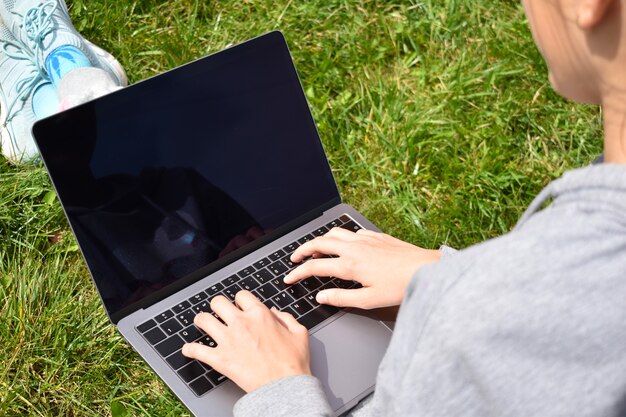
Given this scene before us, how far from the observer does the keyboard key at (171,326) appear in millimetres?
1474

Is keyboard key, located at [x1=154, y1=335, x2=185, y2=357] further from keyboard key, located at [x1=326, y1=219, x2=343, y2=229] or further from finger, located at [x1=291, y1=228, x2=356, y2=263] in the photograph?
keyboard key, located at [x1=326, y1=219, x2=343, y2=229]

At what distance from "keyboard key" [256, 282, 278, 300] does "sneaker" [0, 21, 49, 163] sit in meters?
1.06

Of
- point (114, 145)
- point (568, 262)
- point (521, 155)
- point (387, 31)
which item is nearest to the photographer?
point (568, 262)

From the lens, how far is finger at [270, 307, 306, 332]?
142 cm

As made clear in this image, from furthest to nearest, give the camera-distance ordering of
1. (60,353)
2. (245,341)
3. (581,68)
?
1. (60,353)
2. (245,341)
3. (581,68)

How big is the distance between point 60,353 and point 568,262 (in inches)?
55.2

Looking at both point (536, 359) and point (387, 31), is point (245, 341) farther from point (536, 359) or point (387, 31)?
point (387, 31)

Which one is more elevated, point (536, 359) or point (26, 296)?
point (536, 359)

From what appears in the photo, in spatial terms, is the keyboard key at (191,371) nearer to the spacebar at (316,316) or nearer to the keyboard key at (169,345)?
the keyboard key at (169,345)

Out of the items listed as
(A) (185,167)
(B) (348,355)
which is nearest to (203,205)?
(A) (185,167)

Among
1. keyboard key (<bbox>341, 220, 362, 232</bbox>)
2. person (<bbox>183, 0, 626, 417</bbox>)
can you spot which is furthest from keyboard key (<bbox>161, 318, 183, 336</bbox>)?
person (<bbox>183, 0, 626, 417</bbox>)

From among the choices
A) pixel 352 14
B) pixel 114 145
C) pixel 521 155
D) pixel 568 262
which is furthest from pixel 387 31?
pixel 568 262

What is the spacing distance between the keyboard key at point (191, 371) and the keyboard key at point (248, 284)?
0.20 metres

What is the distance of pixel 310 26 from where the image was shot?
2.75 m
